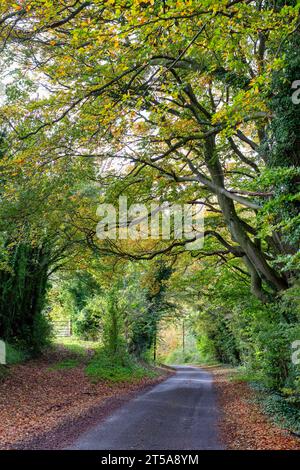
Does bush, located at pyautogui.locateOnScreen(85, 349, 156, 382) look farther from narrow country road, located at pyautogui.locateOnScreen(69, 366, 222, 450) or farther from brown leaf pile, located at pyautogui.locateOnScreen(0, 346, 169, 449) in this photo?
narrow country road, located at pyautogui.locateOnScreen(69, 366, 222, 450)

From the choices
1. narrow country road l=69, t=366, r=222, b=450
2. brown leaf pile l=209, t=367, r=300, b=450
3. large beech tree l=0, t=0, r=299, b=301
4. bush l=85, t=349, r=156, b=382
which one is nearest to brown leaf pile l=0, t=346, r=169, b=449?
bush l=85, t=349, r=156, b=382

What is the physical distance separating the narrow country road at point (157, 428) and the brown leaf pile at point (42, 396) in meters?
1.10

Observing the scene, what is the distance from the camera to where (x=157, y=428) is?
828cm

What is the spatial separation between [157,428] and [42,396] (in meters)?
4.72

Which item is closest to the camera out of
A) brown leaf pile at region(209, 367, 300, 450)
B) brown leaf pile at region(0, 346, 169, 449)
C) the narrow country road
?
the narrow country road

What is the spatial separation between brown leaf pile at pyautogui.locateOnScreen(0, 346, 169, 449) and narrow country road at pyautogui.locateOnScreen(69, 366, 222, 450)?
1.10 m

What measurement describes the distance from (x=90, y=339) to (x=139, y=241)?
1493 centimetres

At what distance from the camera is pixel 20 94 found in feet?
32.1

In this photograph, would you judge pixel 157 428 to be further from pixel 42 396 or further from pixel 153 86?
pixel 153 86

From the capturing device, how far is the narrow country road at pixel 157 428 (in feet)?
22.7

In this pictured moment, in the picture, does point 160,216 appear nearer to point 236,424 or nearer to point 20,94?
point 20,94

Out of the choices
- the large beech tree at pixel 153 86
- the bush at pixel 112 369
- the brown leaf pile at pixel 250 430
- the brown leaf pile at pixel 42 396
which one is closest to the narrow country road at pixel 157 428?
the brown leaf pile at pixel 250 430

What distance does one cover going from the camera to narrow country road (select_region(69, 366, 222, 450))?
273 inches
